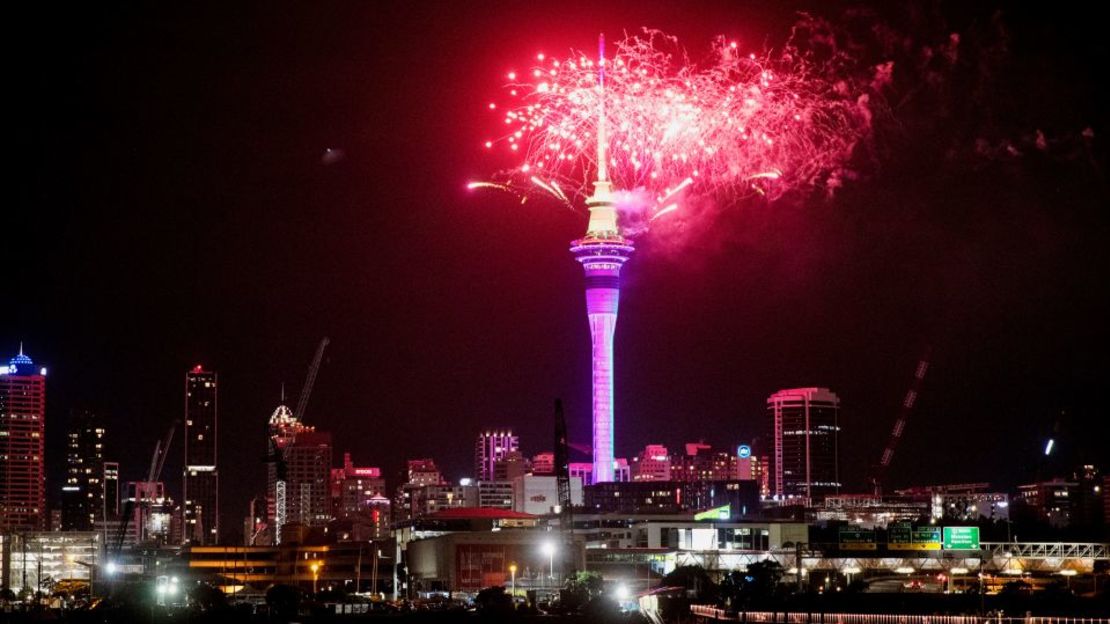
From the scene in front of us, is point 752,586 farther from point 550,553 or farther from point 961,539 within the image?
point 550,553

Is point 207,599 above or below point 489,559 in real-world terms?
below

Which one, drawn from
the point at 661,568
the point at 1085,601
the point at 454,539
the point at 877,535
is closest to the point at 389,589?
the point at 454,539

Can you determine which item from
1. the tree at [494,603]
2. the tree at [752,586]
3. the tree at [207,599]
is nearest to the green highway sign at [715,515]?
the tree at [752,586]

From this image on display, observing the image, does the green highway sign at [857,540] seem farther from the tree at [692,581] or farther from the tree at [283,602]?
the tree at [283,602]

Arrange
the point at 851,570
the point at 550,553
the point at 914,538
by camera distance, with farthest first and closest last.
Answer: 1. the point at 550,553
2. the point at 851,570
3. the point at 914,538

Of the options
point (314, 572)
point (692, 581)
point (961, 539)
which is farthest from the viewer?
point (314, 572)

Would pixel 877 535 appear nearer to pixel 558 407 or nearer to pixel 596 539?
pixel 558 407

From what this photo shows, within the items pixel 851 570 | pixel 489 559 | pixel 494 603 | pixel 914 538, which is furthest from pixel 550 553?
pixel 494 603

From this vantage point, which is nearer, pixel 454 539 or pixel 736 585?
pixel 736 585

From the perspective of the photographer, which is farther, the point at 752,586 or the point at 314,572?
the point at 314,572
